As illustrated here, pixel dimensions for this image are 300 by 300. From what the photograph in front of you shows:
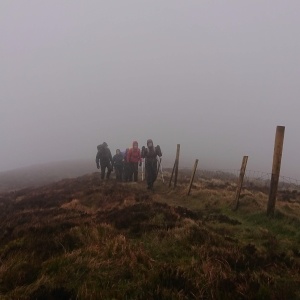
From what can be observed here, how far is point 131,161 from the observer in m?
22.3

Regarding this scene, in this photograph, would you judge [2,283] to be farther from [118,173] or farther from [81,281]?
[118,173]

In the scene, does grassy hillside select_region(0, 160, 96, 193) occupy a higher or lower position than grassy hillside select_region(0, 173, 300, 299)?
lower

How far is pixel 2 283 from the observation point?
557 cm

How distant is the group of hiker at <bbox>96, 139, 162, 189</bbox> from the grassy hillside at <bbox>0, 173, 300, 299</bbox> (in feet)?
25.8

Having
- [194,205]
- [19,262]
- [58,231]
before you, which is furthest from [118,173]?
[19,262]

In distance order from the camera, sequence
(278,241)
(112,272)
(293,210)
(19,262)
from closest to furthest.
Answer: (112,272)
(19,262)
(278,241)
(293,210)

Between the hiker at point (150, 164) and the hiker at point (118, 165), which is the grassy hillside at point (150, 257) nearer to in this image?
the hiker at point (150, 164)

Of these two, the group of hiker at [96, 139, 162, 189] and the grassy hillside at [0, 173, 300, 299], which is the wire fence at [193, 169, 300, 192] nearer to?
the group of hiker at [96, 139, 162, 189]

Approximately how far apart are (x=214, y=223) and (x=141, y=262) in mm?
4237

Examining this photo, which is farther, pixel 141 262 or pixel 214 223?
pixel 214 223

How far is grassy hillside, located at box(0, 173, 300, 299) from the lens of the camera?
17.1 ft

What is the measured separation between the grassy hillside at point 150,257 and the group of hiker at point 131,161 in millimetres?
7868

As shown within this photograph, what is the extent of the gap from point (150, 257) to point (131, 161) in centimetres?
1581

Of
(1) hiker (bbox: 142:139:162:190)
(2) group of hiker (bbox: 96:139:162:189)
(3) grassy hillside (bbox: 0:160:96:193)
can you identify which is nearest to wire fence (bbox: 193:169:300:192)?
(1) hiker (bbox: 142:139:162:190)
